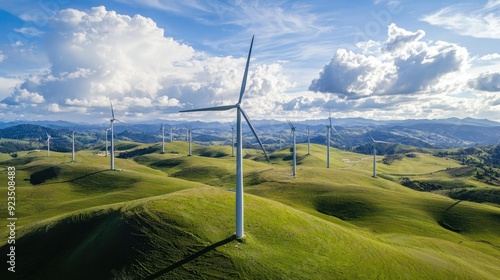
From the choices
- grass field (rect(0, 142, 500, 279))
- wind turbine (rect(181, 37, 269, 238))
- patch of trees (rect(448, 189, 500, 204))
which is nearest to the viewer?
grass field (rect(0, 142, 500, 279))

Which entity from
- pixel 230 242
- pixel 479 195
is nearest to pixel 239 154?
pixel 230 242

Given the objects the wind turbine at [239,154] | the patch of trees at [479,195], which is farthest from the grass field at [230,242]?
the patch of trees at [479,195]

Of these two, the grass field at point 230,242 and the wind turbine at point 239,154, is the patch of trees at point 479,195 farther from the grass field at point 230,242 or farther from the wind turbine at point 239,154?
the wind turbine at point 239,154

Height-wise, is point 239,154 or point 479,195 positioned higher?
point 239,154

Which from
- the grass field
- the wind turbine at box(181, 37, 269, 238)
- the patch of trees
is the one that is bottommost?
the patch of trees

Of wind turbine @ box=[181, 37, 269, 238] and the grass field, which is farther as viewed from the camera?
wind turbine @ box=[181, 37, 269, 238]

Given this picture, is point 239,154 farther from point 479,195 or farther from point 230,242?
point 479,195

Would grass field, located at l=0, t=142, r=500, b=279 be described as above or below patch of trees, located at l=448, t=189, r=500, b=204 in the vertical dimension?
above

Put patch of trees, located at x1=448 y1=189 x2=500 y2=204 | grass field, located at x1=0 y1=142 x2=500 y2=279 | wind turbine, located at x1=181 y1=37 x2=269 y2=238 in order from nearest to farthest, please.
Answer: grass field, located at x1=0 y1=142 x2=500 y2=279
wind turbine, located at x1=181 y1=37 x2=269 y2=238
patch of trees, located at x1=448 y1=189 x2=500 y2=204

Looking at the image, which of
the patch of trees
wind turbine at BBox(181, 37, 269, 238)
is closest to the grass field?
wind turbine at BBox(181, 37, 269, 238)

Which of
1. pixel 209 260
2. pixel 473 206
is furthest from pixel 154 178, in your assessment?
pixel 473 206

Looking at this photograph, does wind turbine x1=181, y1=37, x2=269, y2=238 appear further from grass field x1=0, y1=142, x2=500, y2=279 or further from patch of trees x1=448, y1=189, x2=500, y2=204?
patch of trees x1=448, y1=189, x2=500, y2=204

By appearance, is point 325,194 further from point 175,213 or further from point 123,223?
point 123,223
